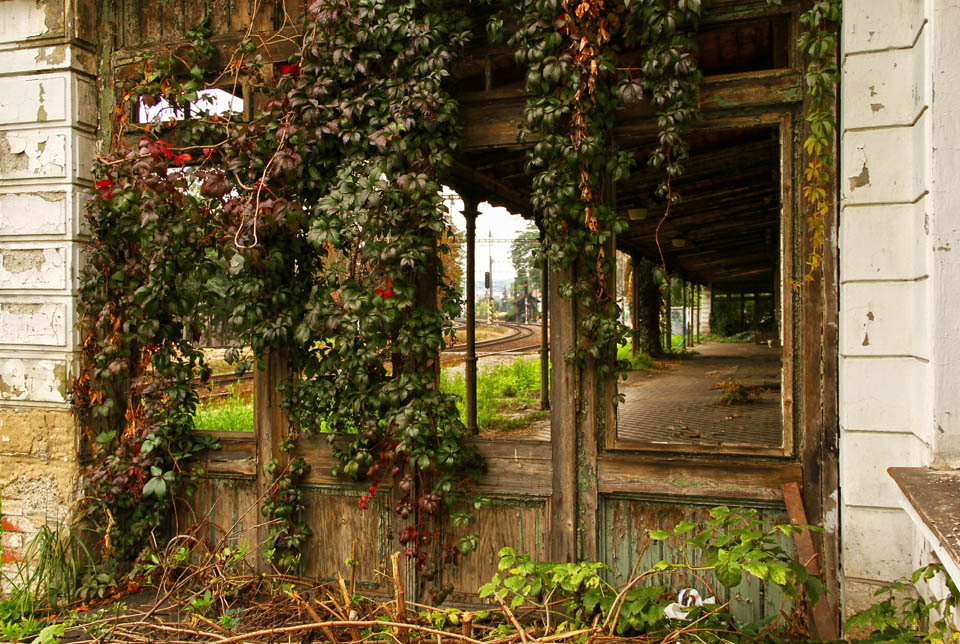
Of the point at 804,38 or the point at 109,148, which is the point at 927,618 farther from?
the point at 109,148

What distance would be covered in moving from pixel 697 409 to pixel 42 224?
7811mm

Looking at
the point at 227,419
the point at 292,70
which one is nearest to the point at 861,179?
the point at 292,70

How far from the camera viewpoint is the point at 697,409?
9.07 m

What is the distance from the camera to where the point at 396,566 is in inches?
118

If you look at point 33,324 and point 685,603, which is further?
point 33,324

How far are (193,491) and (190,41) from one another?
282 centimetres

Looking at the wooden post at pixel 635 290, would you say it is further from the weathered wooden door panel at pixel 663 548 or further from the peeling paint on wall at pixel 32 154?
the peeling paint on wall at pixel 32 154

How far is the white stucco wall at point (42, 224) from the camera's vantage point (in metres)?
4.09

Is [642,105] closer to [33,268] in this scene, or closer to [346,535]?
[346,535]

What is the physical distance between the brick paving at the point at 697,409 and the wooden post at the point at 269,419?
2545 millimetres

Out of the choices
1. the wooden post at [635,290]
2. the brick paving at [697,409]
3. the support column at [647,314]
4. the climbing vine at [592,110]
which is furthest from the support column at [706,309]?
the climbing vine at [592,110]

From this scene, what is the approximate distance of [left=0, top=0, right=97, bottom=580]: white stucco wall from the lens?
4.09 m

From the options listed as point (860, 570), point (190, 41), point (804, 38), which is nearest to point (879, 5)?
point (804, 38)

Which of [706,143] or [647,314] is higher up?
[706,143]
